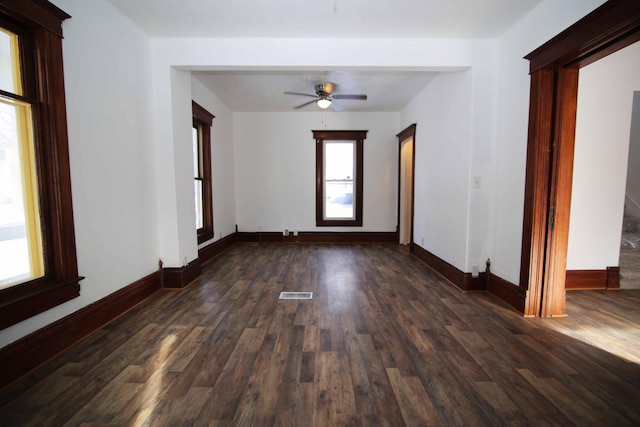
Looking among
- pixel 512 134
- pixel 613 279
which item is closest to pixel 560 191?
pixel 512 134

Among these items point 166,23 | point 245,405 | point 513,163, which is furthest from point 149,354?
point 513,163

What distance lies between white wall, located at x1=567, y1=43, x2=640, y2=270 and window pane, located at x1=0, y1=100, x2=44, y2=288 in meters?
5.14

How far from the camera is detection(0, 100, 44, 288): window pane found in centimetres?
179

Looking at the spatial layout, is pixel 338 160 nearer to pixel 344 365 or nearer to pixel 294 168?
pixel 294 168

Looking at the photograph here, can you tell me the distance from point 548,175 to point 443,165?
142 cm

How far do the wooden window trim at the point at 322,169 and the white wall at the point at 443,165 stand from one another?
1391 mm

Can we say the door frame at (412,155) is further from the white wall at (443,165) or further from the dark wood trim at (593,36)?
the dark wood trim at (593,36)

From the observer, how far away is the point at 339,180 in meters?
6.27

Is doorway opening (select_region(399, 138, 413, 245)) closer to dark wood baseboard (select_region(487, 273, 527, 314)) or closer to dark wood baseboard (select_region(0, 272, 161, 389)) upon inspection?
dark wood baseboard (select_region(487, 273, 527, 314))

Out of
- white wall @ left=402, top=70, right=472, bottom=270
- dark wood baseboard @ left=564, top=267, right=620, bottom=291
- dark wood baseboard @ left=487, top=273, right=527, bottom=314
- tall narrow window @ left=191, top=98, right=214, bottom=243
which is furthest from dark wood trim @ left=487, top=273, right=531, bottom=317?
tall narrow window @ left=191, top=98, right=214, bottom=243

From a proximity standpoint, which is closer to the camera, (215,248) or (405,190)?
(215,248)

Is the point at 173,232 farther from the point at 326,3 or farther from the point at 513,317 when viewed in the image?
the point at 513,317

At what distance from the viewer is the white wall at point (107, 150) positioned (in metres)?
2.19

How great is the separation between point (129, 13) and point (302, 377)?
11.6ft
